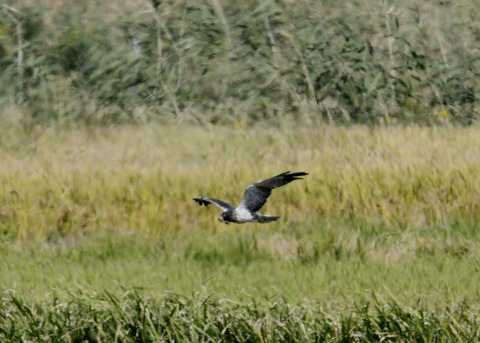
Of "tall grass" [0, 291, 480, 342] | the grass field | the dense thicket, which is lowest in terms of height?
the grass field

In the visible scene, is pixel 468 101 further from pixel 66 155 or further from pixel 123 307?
pixel 123 307

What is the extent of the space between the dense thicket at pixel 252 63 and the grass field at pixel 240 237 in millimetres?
520

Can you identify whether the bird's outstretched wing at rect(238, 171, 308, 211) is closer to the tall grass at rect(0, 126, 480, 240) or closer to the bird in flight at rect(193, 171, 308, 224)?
the bird in flight at rect(193, 171, 308, 224)

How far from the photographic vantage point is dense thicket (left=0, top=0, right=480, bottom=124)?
9.89 m

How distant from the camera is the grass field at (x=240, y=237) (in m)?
4.50

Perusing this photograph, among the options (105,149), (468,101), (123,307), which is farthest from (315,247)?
(468,101)

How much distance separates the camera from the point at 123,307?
14.8ft

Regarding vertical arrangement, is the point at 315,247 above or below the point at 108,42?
below

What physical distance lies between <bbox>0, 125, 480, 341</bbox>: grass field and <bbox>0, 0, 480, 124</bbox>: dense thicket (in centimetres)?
52

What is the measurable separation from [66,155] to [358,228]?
3343mm

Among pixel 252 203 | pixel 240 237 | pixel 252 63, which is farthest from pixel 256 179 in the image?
pixel 252 203

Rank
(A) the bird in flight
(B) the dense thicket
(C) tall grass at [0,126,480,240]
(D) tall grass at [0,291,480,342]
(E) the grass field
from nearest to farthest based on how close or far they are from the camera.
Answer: (A) the bird in flight < (D) tall grass at [0,291,480,342] < (E) the grass field < (C) tall grass at [0,126,480,240] < (B) the dense thicket

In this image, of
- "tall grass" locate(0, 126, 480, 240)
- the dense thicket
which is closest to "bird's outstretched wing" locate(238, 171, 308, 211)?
"tall grass" locate(0, 126, 480, 240)

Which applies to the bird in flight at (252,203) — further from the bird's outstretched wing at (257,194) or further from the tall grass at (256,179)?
the tall grass at (256,179)
